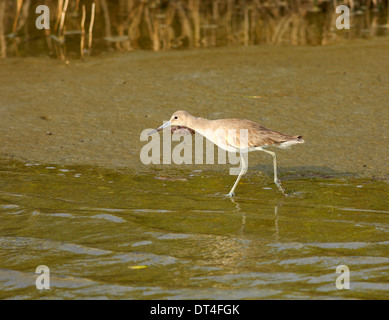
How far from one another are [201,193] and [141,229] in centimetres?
100

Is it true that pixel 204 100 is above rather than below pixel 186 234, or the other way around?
above

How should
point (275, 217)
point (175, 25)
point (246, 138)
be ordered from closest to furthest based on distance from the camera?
point (275, 217), point (246, 138), point (175, 25)

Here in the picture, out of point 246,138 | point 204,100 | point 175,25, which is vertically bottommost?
point 246,138

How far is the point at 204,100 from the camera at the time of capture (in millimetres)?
8391

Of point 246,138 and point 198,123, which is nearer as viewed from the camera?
point 246,138

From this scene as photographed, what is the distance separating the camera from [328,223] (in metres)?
5.24

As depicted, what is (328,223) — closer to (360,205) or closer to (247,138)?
(360,205)

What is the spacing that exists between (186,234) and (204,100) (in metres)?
3.58

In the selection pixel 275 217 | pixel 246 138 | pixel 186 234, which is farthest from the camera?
pixel 246 138

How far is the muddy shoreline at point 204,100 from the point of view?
6965 mm

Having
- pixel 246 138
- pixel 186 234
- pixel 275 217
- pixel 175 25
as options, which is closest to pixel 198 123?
pixel 246 138

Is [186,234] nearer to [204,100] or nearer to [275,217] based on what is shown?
[275,217]

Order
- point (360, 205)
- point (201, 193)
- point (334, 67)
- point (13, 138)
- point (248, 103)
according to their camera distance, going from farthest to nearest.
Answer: point (334, 67)
point (248, 103)
point (13, 138)
point (201, 193)
point (360, 205)
